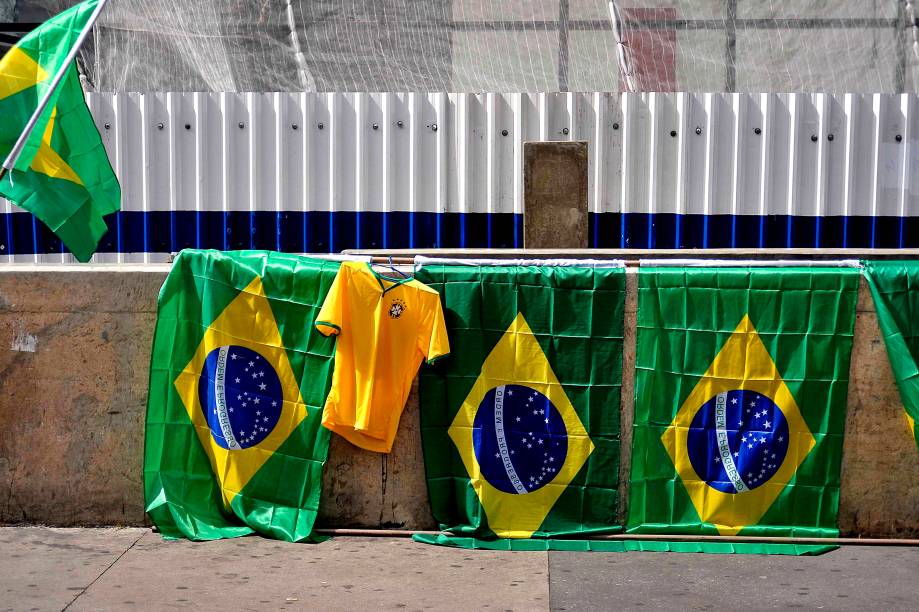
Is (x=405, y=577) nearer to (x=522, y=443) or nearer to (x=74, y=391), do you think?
(x=522, y=443)

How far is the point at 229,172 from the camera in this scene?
29.2 ft

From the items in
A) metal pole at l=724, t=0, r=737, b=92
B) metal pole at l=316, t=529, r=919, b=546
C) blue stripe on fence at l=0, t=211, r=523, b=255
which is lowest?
metal pole at l=316, t=529, r=919, b=546

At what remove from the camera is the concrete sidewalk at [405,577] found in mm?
4711

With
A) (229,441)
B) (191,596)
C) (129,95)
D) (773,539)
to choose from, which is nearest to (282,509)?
(229,441)

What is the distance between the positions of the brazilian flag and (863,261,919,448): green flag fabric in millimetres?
2834

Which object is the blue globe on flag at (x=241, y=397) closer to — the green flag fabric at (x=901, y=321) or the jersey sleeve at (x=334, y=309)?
the jersey sleeve at (x=334, y=309)

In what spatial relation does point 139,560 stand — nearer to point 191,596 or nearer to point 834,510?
point 191,596

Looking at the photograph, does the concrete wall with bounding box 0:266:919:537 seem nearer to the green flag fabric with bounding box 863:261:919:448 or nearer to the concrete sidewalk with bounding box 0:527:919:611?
the concrete sidewalk with bounding box 0:527:919:611

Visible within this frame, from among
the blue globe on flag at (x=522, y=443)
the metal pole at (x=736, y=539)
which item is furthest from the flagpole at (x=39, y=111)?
the blue globe on flag at (x=522, y=443)

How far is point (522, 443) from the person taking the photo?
567 cm

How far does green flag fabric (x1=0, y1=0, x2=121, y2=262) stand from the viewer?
18.4 feet

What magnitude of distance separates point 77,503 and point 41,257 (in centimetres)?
395

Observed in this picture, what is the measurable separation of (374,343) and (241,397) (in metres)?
0.78

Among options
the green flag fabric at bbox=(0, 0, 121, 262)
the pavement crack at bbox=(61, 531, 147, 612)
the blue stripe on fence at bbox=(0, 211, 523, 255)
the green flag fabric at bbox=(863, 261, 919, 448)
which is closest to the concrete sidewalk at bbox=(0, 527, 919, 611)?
the pavement crack at bbox=(61, 531, 147, 612)
